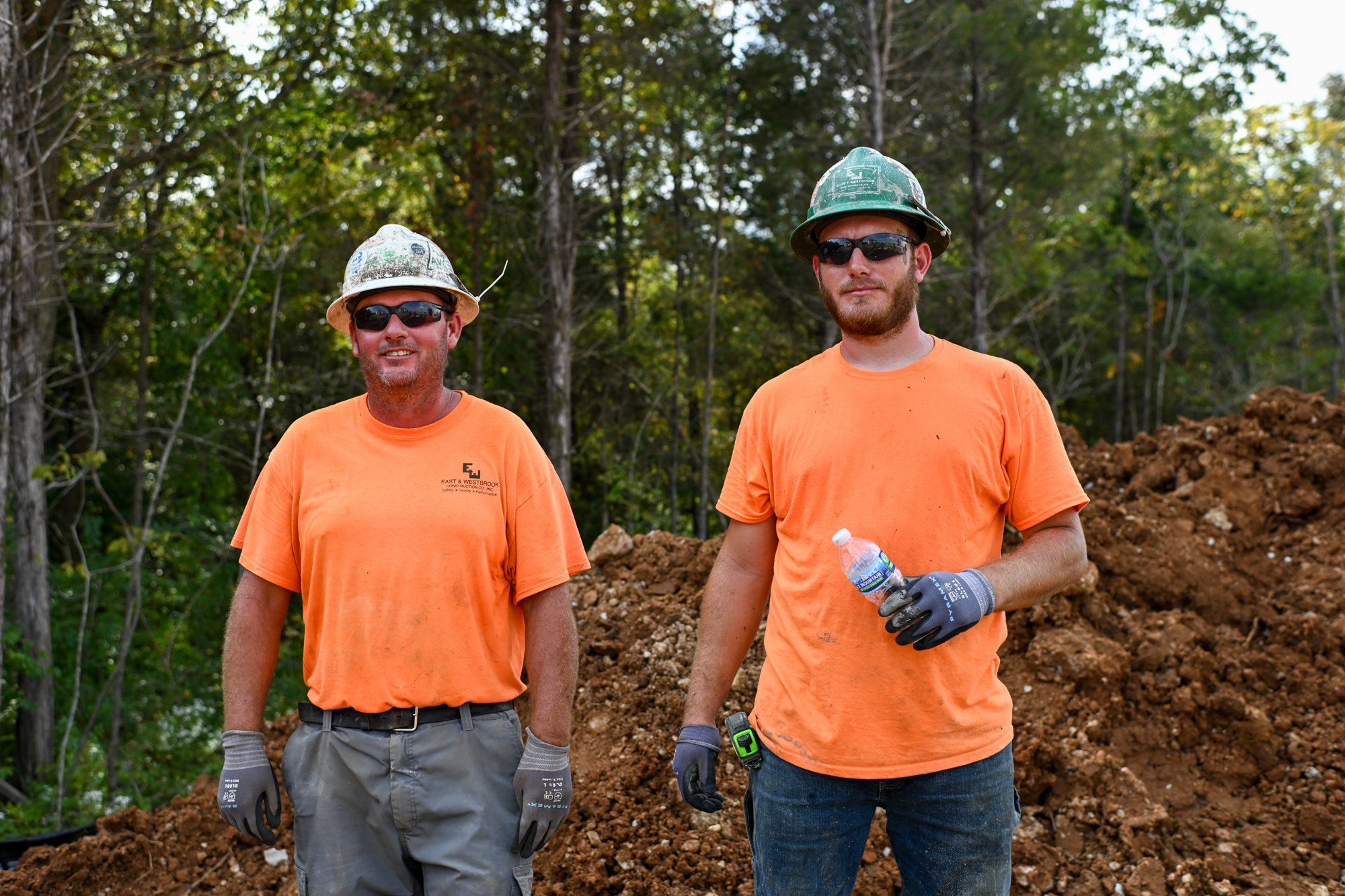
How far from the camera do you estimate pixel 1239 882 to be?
3686 mm

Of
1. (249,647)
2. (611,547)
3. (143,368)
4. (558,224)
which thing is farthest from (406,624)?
(143,368)

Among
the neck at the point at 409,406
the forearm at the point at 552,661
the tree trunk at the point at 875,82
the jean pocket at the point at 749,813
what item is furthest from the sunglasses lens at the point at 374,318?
the tree trunk at the point at 875,82

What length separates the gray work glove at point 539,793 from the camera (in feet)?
8.46

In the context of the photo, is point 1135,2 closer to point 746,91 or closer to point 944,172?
point 944,172

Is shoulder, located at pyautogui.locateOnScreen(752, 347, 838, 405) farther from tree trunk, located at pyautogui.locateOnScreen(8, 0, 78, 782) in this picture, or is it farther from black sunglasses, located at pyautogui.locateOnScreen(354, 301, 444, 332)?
tree trunk, located at pyautogui.locateOnScreen(8, 0, 78, 782)

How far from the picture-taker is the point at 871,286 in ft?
8.00

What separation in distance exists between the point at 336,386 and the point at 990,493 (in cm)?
1168

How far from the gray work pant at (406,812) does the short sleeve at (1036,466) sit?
146 cm

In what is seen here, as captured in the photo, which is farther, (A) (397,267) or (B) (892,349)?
(A) (397,267)

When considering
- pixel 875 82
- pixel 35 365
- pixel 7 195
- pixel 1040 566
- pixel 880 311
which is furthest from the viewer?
pixel 875 82

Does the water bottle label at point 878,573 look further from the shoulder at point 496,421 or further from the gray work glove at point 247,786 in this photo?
the gray work glove at point 247,786

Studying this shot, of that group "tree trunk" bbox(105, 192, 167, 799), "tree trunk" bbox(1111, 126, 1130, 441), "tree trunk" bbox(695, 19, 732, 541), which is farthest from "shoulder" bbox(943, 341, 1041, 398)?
"tree trunk" bbox(1111, 126, 1130, 441)

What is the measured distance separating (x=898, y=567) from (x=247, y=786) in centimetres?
182

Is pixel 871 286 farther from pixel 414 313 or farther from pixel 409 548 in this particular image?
pixel 409 548
